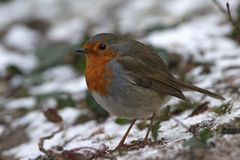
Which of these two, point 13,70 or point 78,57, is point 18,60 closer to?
point 13,70

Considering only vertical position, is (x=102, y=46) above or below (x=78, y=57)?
above

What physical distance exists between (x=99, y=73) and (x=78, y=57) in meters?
2.66

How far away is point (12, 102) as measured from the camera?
5.75 meters

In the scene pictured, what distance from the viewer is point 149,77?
3785 mm

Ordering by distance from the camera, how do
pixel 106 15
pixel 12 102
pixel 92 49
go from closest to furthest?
1. pixel 92 49
2. pixel 12 102
3. pixel 106 15

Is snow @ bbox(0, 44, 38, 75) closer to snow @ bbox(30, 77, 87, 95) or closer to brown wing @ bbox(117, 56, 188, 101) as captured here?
snow @ bbox(30, 77, 87, 95)

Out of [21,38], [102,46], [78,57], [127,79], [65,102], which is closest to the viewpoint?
[127,79]

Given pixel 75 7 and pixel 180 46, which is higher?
pixel 75 7

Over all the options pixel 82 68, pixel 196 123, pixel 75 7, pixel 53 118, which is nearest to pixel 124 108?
pixel 196 123

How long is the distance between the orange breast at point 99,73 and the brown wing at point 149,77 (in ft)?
0.34

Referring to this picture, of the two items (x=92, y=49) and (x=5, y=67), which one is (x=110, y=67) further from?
(x=5, y=67)

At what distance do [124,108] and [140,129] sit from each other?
71 cm

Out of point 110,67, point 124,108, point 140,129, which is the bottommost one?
point 140,129

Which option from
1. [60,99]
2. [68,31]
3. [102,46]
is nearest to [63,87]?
[60,99]
